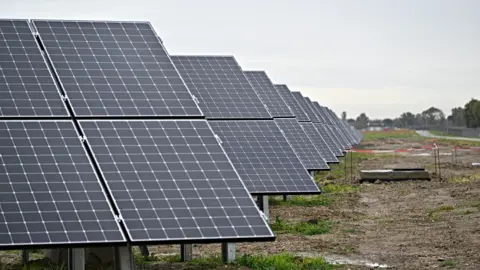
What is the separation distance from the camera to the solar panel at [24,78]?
1537 cm

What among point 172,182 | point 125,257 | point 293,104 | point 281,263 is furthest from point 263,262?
point 293,104

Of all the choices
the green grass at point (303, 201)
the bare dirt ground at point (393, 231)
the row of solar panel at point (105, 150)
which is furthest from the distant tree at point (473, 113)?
the row of solar panel at point (105, 150)

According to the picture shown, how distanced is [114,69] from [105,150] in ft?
9.04

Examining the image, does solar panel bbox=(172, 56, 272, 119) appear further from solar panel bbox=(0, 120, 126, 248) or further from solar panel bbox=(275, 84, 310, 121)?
solar panel bbox=(275, 84, 310, 121)

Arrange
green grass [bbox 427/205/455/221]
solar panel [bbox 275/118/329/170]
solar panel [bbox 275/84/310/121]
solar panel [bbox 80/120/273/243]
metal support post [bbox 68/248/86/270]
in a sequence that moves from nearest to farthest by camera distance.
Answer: solar panel [bbox 80/120/273/243]
metal support post [bbox 68/248/86/270]
green grass [bbox 427/205/455/221]
solar panel [bbox 275/118/329/170]
solar panel [bbox 275/84/310/121]

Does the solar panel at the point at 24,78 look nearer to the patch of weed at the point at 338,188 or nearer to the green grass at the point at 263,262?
the green grass at the point at 263,262

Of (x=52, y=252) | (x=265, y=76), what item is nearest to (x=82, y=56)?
(x=52, y=252)

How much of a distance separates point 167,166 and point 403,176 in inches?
1248

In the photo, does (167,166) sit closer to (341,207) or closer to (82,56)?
(82,56)

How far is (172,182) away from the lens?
1423 centimetres

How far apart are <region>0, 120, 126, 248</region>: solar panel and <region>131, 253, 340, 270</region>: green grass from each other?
359cm

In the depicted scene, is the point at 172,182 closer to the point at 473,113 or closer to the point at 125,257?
the point at 125,257

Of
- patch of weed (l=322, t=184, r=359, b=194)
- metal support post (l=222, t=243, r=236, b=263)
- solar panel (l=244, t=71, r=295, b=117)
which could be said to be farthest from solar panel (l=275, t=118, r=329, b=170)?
metal support post (l=222, t=243, r=236, b=263)

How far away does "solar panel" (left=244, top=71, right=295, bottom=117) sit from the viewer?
35969mm
